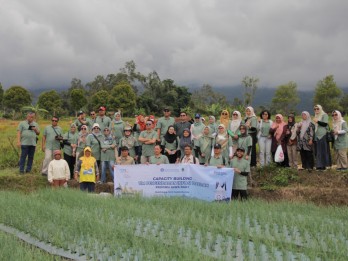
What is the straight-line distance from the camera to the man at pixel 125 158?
32.6ft

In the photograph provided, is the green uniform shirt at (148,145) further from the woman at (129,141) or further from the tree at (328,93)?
the tree at (328,93)

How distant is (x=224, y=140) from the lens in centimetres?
950

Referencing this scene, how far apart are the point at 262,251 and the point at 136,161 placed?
622 centimetres

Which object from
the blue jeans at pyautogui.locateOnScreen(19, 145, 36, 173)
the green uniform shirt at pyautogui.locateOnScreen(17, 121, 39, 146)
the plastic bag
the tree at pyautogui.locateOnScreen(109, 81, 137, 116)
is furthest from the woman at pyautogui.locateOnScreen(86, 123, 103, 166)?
the tree at pyautogui.locateOnScreen(109, 81, 137, 116)

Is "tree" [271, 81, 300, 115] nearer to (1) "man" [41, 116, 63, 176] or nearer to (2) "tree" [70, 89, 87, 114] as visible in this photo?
(2) "tree" [70, 89, 87, 114]

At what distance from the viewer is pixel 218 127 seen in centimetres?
957

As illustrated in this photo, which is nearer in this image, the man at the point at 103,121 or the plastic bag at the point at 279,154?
the plastic bag at the point at 279,154

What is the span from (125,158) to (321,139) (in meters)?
4.67

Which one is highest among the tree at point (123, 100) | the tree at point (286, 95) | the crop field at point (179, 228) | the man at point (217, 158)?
the tree at point (286, 95)

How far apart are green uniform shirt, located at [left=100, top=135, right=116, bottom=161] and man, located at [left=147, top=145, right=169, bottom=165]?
120 centimetres

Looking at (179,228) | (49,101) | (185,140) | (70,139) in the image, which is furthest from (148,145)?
(49,101)

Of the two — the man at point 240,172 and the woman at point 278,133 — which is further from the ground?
the woman at point 278,133

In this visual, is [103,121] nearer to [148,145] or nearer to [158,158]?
[148,145]

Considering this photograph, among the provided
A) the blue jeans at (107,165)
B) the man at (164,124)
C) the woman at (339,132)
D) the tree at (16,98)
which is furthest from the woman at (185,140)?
the tree at (16,98)
